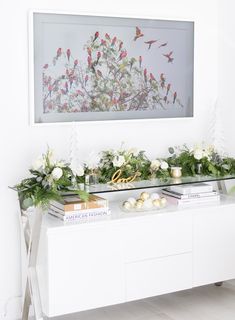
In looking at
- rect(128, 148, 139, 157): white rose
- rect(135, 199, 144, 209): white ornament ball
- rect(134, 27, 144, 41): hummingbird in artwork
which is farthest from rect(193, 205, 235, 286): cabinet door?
rect(134, 27, 144, 41): hummingbird in artwork

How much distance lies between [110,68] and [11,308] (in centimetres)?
158

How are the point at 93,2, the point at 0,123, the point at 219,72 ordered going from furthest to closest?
the point at 219,72, the point at 93,2, the point at 0,123

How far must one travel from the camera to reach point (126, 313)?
3502 millimetres

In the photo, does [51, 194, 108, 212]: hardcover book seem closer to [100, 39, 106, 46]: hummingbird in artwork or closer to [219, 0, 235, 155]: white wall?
[100, 39, 106, 46]: hummingbird in artwork

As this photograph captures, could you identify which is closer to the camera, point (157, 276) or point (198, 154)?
point (157, 276)

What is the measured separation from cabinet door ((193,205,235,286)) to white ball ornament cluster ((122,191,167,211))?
23 centimetres

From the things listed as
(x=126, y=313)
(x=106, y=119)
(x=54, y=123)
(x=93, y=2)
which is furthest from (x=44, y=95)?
(x=126, y=313)

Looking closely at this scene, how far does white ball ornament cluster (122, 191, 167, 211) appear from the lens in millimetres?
3277

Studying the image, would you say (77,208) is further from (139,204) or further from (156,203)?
(156,203)

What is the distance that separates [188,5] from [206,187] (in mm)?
1261

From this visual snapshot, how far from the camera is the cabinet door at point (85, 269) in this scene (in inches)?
116

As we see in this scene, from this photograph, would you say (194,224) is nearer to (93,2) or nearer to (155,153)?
(155,153)

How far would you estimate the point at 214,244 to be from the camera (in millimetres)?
3445

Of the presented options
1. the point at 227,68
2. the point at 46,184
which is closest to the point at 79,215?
the point at 46,184
